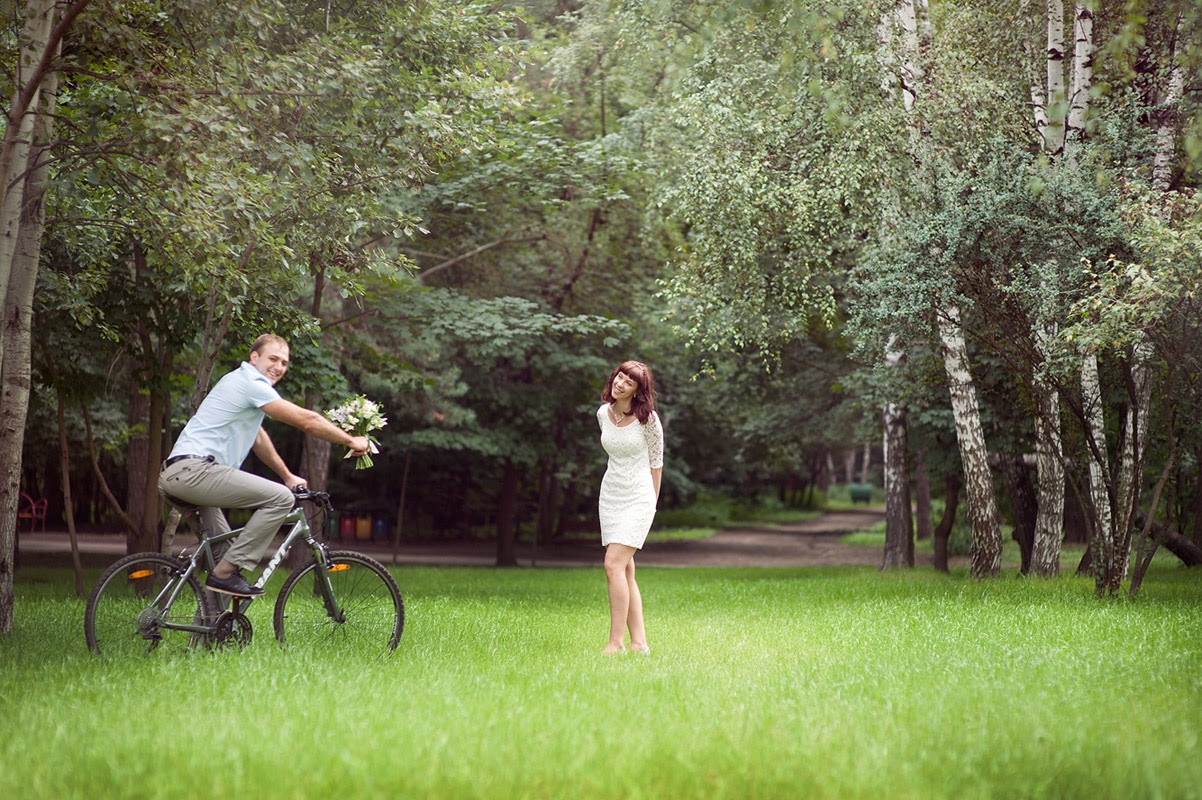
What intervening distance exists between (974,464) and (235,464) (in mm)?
10037

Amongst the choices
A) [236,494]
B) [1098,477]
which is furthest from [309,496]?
[1098,477]

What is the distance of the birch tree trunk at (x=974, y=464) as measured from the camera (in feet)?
46.9

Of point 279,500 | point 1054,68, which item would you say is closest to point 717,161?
point 1054,68

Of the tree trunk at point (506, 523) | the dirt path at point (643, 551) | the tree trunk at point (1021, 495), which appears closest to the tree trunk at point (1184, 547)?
the tree trunk at point (1021, 495)

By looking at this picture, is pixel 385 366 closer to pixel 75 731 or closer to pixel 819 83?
pixel 819 83

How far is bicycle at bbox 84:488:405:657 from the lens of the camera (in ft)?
22.8

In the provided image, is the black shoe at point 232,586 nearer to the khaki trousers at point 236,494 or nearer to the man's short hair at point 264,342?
the khaki trousers at point 236,494

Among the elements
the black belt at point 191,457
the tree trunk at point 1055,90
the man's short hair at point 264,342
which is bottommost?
the black belt at point 191,457

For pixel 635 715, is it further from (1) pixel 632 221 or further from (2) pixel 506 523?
(2) pixel 506 523

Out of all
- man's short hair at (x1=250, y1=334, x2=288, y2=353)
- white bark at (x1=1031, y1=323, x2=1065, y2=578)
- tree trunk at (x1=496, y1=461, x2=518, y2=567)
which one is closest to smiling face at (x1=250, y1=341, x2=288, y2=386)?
man's short hair at (x1=250, y1=334, x2=288, y2=353)

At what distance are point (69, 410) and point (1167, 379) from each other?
16.0 metres

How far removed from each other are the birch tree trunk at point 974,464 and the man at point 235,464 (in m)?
9.44

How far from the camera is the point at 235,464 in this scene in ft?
23.5

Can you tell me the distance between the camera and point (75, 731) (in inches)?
199
